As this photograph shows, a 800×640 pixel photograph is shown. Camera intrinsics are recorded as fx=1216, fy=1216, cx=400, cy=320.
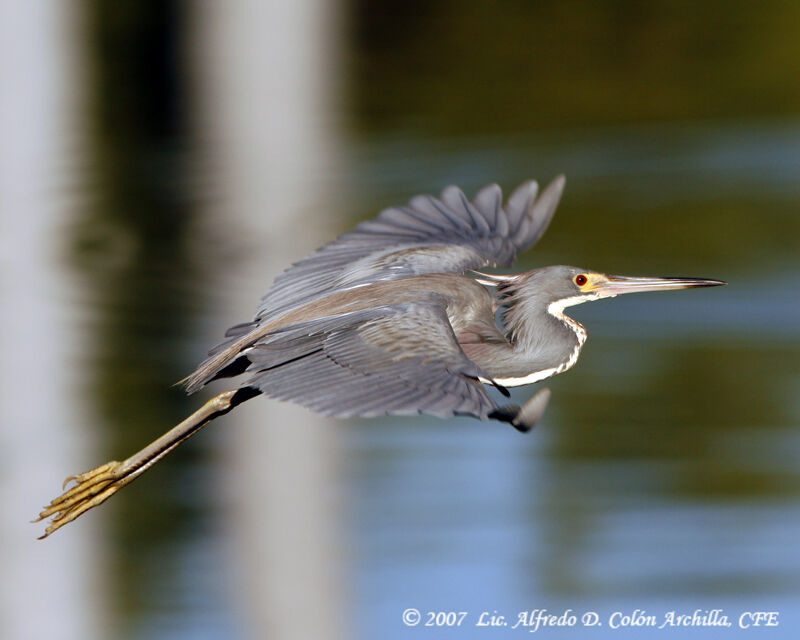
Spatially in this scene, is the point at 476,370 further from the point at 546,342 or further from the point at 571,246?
the point at 571,246

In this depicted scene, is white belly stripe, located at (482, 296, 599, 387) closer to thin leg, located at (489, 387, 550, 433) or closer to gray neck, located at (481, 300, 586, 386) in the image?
gray neck, located at (481, 300, 586, 386)

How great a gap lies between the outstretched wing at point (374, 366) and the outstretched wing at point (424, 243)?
0.30 m

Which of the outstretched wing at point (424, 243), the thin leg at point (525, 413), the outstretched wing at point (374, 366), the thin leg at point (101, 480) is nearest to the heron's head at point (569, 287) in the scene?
the outstretched wing at point (424, 243)

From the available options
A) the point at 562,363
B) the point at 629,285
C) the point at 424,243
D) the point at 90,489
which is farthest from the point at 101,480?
the point at 629,285

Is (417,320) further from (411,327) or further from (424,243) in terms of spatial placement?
(424,243)

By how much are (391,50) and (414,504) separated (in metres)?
3.07

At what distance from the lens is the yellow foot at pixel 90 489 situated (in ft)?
7.21

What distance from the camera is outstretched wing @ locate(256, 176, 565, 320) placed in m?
2.22

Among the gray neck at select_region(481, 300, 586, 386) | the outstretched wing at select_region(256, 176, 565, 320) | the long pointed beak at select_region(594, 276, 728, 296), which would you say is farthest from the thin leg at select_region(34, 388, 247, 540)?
the long pointed beak at select_region(594, 276, 728, 296)

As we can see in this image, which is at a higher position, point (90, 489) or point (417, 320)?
point (417, 320)

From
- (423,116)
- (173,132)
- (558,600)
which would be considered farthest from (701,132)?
(558,600)

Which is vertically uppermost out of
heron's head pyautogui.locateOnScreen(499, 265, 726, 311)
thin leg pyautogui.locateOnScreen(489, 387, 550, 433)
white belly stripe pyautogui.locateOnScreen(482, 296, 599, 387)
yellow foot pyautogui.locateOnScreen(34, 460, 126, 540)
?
thin leg pyautogui.locateOnScreen(489, 387, 550, 433)

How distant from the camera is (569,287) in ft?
7.30

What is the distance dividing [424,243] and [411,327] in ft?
1.89
